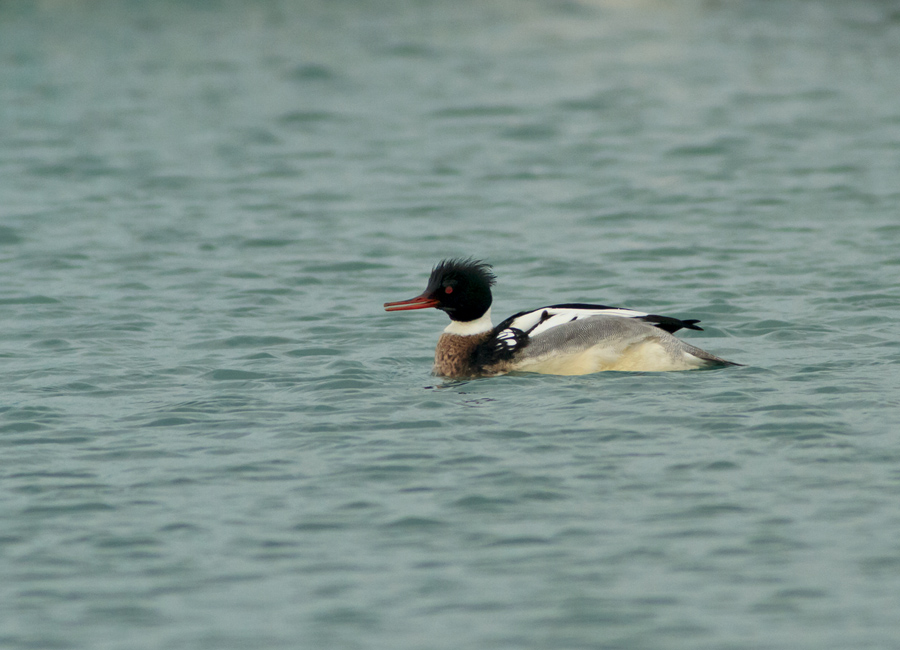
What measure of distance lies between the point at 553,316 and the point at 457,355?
88cm

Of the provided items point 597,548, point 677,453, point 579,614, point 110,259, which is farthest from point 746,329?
point 110,259

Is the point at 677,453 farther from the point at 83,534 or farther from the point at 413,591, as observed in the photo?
the point at 83,534

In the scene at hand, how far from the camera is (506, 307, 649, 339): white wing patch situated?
38.1ft

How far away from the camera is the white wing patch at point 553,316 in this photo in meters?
11.6

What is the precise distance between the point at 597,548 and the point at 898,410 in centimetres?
343

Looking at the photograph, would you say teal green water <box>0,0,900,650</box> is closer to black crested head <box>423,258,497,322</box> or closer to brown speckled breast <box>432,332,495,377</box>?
brown speckled breast <box>432,332,495,377</box>

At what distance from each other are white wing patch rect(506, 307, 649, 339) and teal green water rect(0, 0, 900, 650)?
1.55 feet

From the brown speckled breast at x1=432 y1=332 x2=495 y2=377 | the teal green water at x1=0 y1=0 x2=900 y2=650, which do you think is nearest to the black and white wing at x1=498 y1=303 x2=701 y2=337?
the brown speckled breast at x1=432 y1=332 x2=495 y2=377

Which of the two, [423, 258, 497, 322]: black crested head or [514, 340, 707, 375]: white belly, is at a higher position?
[423, 258, 497, 322]: black crested head

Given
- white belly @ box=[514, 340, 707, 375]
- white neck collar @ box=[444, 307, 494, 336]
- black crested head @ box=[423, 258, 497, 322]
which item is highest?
black crested head @ box=[423, 258, 497, 322]

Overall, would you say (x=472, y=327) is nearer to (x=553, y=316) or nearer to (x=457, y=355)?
(x=457, y=355)

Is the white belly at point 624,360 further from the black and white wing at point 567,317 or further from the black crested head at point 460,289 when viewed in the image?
the black crested head at point 460,289

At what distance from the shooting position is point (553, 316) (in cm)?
1175

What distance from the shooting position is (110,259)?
53.2 ft
